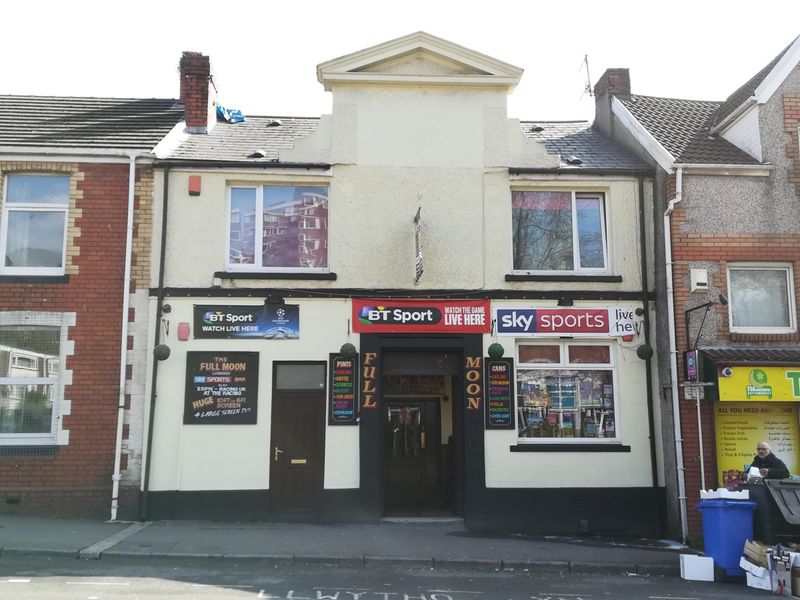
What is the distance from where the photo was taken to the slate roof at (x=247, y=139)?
13320 millimetres

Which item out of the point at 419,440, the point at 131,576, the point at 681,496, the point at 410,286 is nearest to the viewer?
the point at 131,576

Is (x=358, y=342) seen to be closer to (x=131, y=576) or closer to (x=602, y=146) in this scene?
(x=131, y=576)

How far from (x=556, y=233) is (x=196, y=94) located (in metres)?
7.51

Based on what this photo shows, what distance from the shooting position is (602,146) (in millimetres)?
14867

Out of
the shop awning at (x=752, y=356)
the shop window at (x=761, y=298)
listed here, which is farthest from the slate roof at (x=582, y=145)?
the shop awning at (x=752, y=356)

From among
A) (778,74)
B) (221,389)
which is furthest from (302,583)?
(778,74)

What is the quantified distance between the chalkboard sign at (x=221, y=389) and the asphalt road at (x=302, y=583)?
3084 mm

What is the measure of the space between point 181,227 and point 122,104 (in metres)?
4.25

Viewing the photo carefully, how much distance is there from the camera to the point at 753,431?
12.4 m

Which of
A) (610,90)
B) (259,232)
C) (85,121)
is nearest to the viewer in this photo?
(259,232)

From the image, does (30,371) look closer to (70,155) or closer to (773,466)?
(70,155)

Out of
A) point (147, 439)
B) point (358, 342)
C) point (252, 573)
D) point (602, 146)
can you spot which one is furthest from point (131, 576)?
point (602, 146)

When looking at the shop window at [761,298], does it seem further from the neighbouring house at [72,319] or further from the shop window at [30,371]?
the shop window at [30,371]

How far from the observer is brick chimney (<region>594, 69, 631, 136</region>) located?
15.9 m
